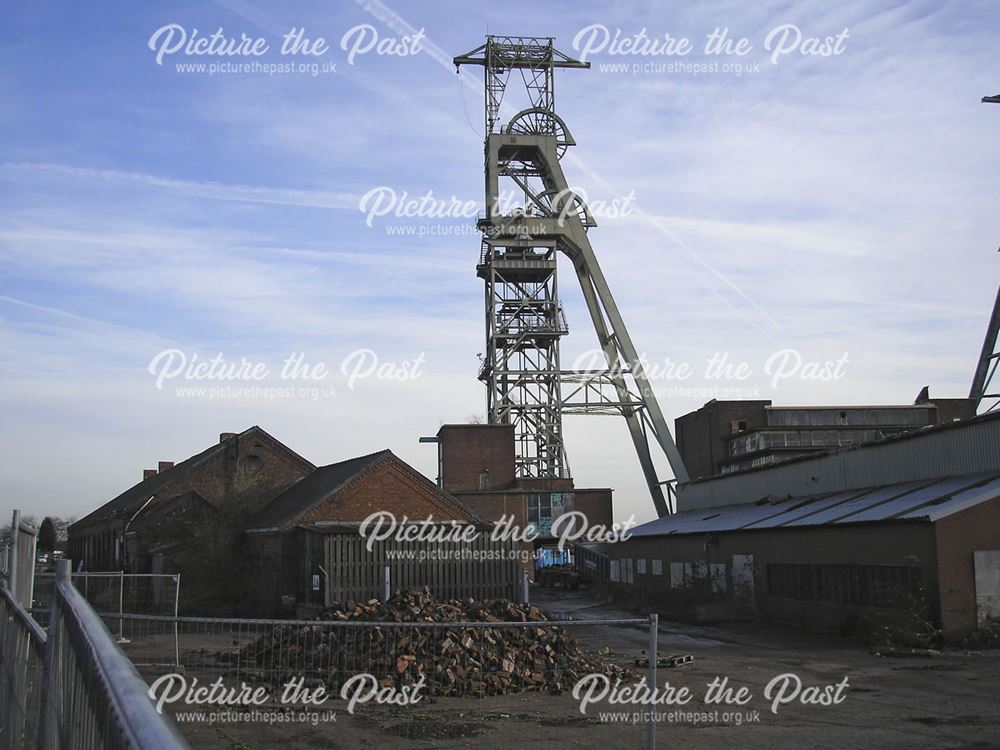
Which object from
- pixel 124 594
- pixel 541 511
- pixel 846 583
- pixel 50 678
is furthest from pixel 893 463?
pixel 541 511

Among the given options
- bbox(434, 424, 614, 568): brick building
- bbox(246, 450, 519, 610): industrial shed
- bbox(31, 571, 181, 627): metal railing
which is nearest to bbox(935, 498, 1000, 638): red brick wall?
bbox(246, 450, 519, 610): industrial shed

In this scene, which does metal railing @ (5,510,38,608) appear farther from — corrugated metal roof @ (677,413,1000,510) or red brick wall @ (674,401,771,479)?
red brick wall @ (674,401,771,479)

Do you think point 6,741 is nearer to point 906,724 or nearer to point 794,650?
point 906,724

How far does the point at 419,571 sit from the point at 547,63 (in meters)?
41.2

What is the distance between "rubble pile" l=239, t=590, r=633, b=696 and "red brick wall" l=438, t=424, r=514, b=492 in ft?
125

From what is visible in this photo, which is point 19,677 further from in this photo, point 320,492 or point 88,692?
point 320,492

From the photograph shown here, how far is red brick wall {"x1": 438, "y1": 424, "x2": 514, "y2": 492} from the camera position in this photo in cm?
5544

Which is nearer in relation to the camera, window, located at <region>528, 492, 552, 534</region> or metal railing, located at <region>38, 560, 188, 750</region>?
metal railing, located at <region>38, 560, 188, 750</region>

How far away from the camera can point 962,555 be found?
21.3 m

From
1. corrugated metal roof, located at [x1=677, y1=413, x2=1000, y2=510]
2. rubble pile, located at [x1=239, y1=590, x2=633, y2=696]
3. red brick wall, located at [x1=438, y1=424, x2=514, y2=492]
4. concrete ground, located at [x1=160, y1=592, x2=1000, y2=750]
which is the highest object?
red brick wall, located at [x1=438, y1=424, x2=514, y2=492]

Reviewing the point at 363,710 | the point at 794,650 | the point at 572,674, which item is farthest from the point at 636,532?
the point at 363,710

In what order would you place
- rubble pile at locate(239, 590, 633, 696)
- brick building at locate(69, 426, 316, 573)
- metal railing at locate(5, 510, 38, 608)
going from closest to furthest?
metal railing at locate(5, 510, 38, 608) → rubble pile at locate(239, 590, 633, 696) → brick building at locate(69, 426, 316, 573)

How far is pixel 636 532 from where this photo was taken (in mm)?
43781

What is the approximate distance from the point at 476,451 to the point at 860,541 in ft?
109
